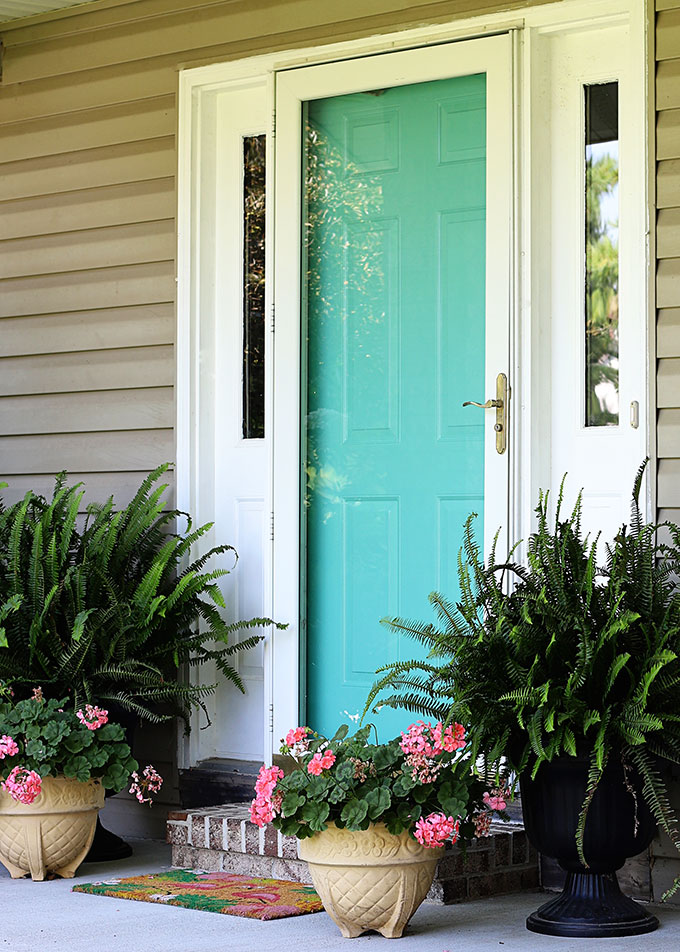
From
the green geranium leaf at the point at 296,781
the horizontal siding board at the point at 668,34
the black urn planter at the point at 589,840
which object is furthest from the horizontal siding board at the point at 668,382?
the green geranium leaf at the point at 296,781

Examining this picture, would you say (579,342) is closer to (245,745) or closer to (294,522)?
(294,522)

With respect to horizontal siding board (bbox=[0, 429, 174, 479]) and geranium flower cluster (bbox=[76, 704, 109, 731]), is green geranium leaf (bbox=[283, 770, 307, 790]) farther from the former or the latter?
horizontal siding board (bbox=[0, 429, 174, 479])

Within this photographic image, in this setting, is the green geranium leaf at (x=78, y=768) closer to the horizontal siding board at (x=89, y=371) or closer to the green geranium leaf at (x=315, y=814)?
the green geranium leaf at (x=315, y=814)

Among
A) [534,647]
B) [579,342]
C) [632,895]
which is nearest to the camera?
[534,647]

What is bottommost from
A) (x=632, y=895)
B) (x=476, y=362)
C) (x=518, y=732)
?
(x=632, y=895)

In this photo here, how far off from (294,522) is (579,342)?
1093 millimetres

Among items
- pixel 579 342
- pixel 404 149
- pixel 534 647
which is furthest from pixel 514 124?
pixel 534 647

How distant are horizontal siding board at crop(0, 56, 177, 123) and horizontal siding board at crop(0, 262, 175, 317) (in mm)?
607

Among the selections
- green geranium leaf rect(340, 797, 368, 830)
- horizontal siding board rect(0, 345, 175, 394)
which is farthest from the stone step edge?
horizontal siding board rect(0, 345, 175, 394)

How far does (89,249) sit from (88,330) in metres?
0.29

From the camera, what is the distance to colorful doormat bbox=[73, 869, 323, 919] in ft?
11.6

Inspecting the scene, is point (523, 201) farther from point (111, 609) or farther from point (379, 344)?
point (111, 609)

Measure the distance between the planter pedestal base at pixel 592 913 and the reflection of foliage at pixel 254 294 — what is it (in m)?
1.94

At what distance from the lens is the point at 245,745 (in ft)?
15.0
